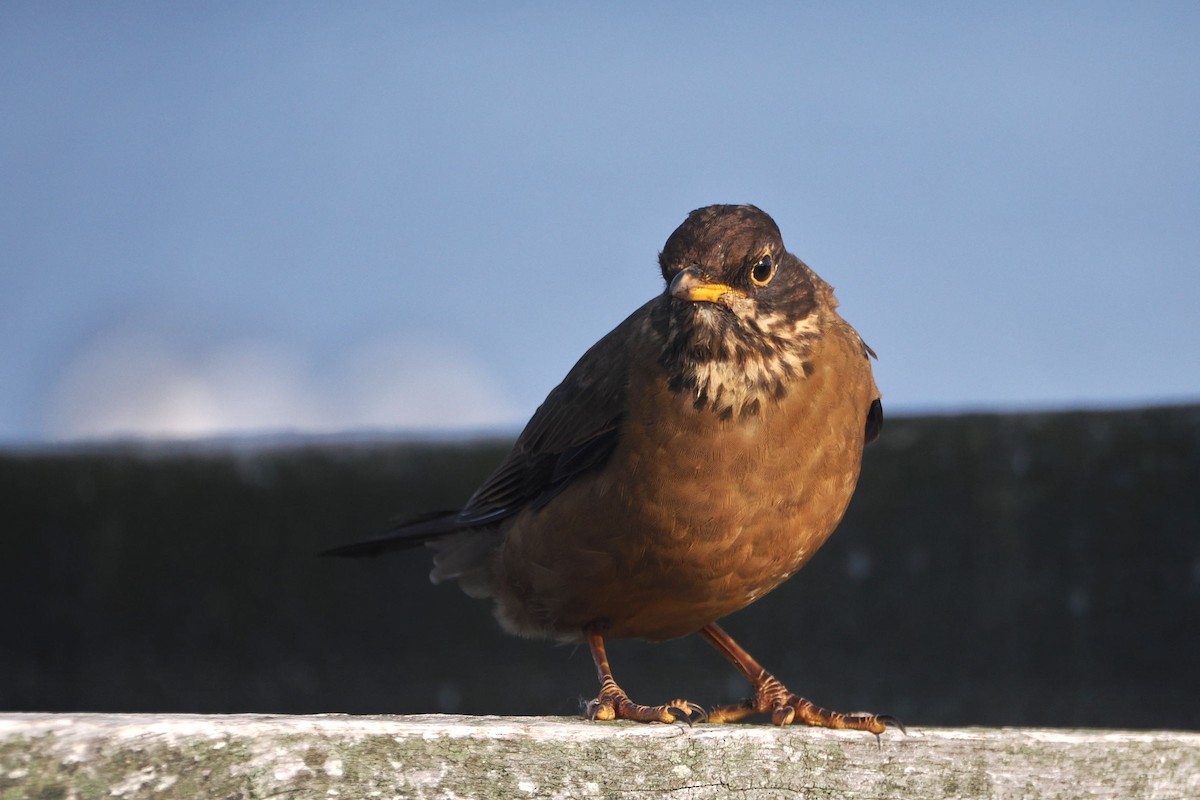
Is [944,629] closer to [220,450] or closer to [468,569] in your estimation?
[468,569]

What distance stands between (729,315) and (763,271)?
0.18m

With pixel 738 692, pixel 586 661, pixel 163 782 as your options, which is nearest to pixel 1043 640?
pixel 738 692

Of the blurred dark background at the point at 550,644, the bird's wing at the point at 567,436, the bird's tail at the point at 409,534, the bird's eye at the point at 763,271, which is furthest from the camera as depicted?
the blurred dark background at the point at 550,644

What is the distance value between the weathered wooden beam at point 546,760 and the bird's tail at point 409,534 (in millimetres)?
2398

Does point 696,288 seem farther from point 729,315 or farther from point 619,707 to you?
point 619,707

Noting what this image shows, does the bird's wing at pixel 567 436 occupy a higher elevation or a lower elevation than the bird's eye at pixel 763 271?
lower

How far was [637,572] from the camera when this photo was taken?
12.4 ft

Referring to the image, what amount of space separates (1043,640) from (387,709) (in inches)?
109

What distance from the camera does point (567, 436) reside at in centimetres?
428

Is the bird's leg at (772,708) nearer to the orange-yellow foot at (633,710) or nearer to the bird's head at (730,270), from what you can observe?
the orange-yellow foot at (633,710)

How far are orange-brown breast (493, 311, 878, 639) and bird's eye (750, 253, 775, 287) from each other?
27cm

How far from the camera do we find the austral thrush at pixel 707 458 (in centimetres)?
366

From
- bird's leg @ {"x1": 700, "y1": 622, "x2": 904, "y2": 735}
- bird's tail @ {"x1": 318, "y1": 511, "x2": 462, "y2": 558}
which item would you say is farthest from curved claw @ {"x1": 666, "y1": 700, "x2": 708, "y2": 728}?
bird's tail @ {"x1": 318, "y1": 511, "x2": 462, "y2": 558}

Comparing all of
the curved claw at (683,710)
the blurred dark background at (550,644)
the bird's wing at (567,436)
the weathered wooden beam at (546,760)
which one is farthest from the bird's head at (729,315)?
the blurred dark background at (550,644)
